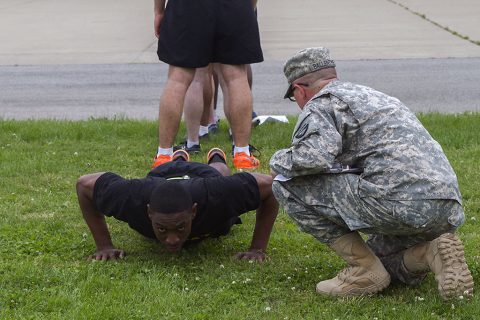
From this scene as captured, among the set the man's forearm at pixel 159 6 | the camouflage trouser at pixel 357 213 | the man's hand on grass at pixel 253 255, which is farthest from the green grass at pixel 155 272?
the man's forearm at pixel 159 6

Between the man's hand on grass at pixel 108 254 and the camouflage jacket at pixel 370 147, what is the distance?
1.11m

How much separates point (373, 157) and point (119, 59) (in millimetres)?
9918

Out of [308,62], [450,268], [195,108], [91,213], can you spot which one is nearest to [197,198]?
[91,213]

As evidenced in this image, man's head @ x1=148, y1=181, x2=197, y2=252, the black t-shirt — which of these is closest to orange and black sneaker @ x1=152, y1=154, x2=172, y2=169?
the black t-shirt

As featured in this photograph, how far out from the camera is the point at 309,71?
4.17 metres

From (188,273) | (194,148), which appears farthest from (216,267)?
(194,148)

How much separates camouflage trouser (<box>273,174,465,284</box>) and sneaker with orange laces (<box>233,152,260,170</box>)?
2.23 m

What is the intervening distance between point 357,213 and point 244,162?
2.53m

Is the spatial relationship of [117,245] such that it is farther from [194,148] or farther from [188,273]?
[194,148]

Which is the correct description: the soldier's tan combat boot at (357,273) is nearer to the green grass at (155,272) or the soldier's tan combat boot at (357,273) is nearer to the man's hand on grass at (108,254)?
the green grass at (155,272)

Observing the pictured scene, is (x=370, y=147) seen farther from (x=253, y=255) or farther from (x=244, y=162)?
(x=244, y=162)

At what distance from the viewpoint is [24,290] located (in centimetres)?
420

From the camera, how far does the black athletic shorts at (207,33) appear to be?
21.0 feet

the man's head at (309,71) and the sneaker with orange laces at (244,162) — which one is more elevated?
the man's head at (309,71)
